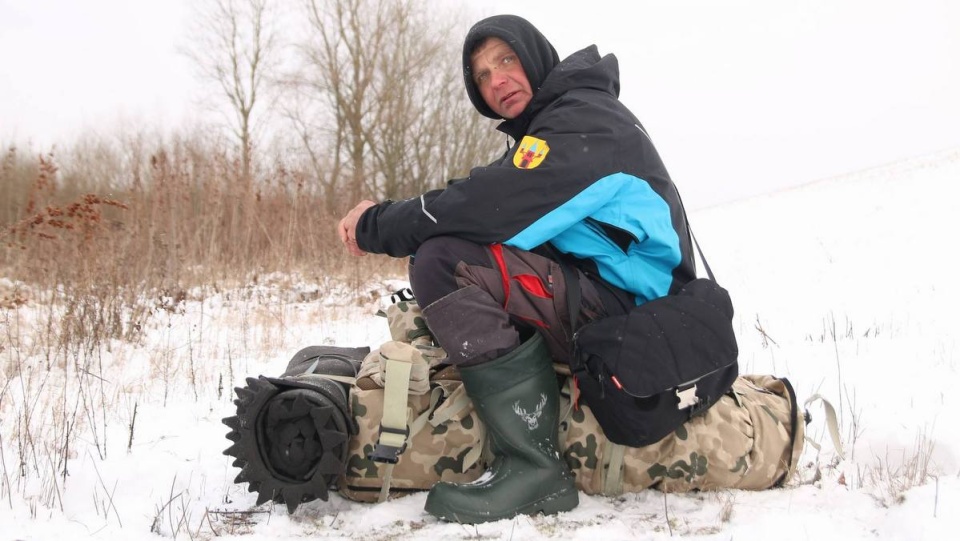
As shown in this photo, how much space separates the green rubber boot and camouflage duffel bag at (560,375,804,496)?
86 millimetres

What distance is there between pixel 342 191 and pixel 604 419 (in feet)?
28.4

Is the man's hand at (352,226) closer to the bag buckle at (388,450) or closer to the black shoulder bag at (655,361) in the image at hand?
the bag buckle at (388,450)

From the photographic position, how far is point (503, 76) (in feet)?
8.11

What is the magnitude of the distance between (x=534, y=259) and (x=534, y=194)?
200mm

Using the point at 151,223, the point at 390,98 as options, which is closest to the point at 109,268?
the point at 151,223

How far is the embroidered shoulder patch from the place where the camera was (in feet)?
6.40

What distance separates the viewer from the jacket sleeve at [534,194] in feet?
6.28

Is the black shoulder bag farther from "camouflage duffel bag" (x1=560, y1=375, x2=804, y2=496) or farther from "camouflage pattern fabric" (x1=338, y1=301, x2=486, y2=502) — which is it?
"camouflage pattern fabric" (x1=338, y1=301, x2=486, y2=502)

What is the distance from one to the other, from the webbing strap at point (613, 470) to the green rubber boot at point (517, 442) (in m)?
0.11

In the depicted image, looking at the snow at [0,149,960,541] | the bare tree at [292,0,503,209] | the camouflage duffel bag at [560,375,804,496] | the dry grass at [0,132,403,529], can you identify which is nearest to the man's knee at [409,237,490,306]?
the camouflage duffel bag at [560,375,804,496]

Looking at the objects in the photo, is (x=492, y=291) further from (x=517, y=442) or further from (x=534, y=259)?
(x=517, y=442)

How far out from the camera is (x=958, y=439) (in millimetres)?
2072

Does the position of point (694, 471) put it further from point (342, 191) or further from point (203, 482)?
point (342, 191)

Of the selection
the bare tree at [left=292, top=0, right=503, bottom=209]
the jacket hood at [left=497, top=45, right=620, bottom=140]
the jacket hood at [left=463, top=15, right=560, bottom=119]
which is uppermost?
the bare tree at [left=292, top=0, right=503, bottom=209]
